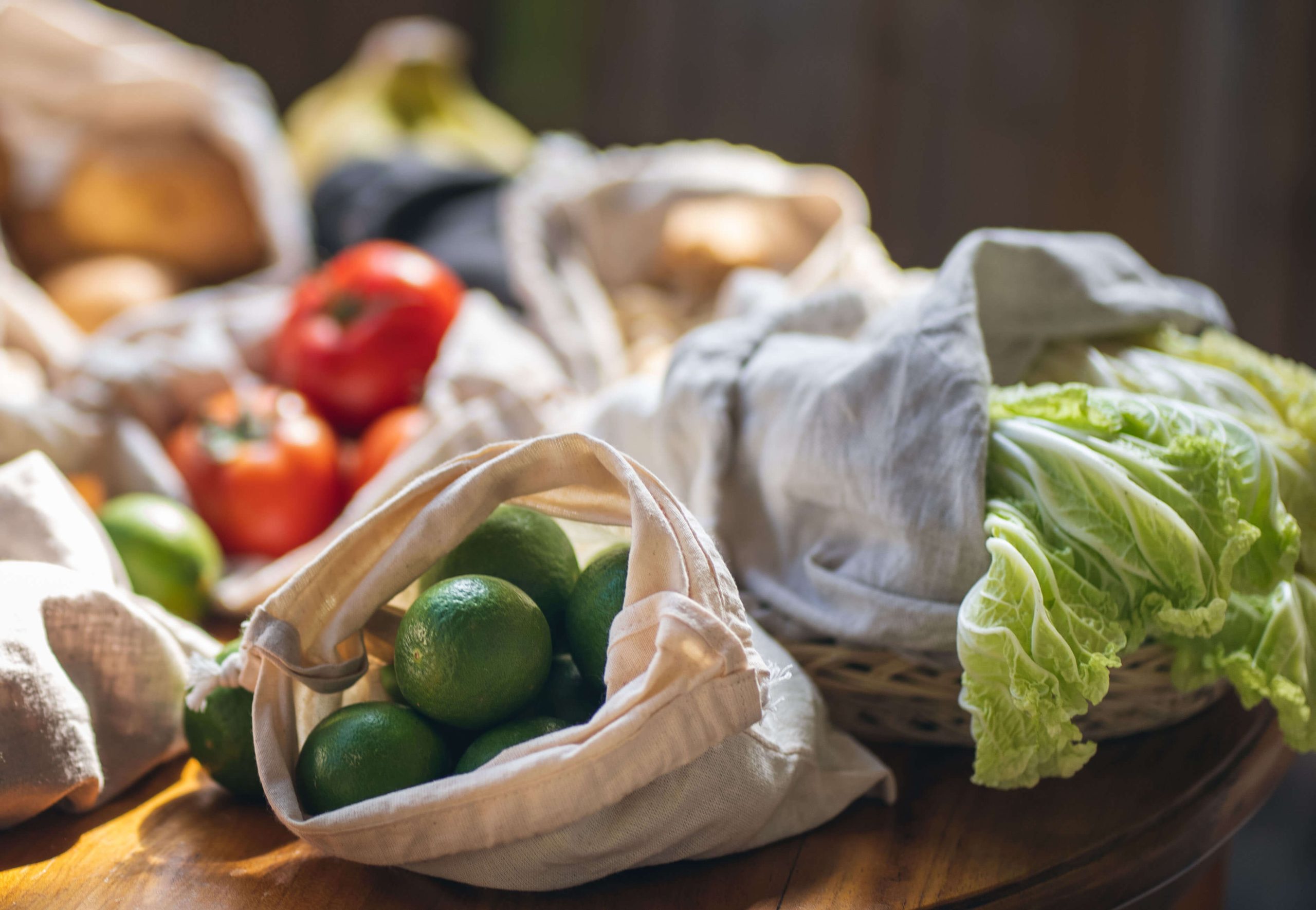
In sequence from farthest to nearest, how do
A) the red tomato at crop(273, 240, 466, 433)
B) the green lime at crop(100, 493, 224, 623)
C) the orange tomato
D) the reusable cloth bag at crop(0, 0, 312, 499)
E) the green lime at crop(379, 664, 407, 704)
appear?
the reusable cloth bag at crop(0, 0, 312, 499) → the red tomato at crop(273, 240, 466, 433) → the orange tomato → the green lime at crop(100, 493, 224, 623) → the green lime at crop(379, 664, 407, 704)

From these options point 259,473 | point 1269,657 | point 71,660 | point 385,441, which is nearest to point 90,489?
point 259,473

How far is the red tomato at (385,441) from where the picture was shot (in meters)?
0.96

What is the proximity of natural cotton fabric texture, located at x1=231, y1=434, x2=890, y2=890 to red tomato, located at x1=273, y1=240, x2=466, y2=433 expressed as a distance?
0.53m

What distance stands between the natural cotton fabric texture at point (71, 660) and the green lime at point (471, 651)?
209 millimetres

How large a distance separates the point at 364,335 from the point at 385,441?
5.8 inches

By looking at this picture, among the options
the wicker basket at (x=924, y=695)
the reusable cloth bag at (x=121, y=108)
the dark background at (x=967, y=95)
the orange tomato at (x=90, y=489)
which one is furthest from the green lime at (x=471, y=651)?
the dark background at (x=967, y=95)

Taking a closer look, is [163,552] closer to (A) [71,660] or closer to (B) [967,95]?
(A) [71,660]

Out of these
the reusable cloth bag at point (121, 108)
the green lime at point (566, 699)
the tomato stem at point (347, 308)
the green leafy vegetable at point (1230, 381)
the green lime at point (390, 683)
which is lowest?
the green lime at point (390, 683)

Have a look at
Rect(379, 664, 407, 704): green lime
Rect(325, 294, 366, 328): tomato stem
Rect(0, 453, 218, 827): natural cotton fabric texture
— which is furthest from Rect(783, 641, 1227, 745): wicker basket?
Rect(325, 294, 366, 328): tomato stem

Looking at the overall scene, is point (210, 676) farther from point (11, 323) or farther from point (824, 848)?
point (11, 323)

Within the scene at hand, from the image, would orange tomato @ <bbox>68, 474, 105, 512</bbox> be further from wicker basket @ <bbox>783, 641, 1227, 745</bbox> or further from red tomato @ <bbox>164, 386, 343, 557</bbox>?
wicker basket @ <bbox>783, 641, 1227, 745</bbox>

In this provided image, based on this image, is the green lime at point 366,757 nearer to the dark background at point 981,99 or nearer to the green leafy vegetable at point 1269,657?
the green leafy vegetable at point 1269,657

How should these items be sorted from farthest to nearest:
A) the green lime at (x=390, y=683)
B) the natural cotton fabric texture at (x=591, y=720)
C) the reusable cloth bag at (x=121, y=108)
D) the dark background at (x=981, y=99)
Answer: the dark background at (x=981, y=99) < the reusable cloth bag at (x=121, y=108) < the green lime at (x=390, y=683) < the natural cotton fabric texture at (x=591, y=720)

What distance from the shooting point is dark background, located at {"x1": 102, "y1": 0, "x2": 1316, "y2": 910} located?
75.5 inches
